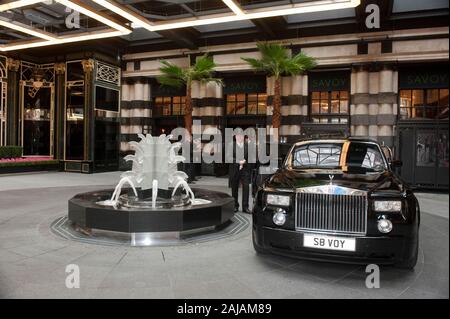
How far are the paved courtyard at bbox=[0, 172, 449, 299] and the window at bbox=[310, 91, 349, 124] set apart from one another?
9.33 m

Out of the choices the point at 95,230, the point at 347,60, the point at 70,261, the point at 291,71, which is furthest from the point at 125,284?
the point at 347,60

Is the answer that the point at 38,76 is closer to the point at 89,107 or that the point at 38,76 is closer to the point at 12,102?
the point at 12,102

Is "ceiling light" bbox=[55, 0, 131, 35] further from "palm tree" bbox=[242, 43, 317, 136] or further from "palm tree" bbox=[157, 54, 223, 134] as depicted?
"palm tree" bbox=[242, 43, 317, 136]

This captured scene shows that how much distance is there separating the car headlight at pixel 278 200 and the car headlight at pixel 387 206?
996mm

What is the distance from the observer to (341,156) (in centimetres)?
560

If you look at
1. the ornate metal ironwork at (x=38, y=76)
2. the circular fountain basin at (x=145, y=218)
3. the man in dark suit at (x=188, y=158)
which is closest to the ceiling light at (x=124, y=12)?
the man in dark suit at (x=188, y=158)

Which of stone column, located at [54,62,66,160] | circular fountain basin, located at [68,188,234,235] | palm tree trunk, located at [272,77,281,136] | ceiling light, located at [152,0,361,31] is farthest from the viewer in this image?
stone column, located at [54,62,66,160]

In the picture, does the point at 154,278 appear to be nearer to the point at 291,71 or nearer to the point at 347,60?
the point at 291,71

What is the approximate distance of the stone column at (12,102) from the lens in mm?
17525

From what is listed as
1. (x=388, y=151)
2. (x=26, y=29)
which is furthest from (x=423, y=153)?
(x=26, y=29)

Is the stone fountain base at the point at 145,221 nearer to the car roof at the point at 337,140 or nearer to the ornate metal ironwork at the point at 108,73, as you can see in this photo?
the car roof at the point at 337,140

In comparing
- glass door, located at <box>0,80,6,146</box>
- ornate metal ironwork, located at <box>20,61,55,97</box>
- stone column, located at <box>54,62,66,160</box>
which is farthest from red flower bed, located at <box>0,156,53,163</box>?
ornate metal ironwork, located at <box>20,61,55,97</box>

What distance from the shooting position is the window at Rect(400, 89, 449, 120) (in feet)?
44.1

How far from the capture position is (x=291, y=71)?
1385cm
